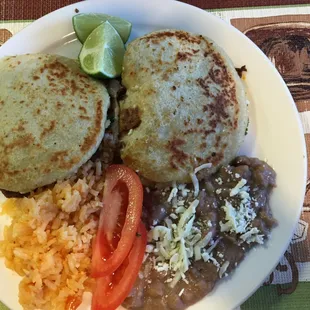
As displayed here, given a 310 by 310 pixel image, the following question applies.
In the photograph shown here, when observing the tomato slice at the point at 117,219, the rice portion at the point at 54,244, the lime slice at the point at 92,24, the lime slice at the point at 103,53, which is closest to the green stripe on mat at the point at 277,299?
the tomato slice at the point at 117,219

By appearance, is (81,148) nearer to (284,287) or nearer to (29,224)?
(29,224)

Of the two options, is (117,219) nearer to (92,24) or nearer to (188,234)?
(188,234)

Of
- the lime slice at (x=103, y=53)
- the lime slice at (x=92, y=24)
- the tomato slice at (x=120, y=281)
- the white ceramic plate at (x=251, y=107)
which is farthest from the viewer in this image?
the lime slice at (x=92, y=24)

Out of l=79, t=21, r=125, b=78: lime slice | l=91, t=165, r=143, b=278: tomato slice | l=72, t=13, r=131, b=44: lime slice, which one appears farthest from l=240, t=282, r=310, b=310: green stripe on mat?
l=72, t=13, r=131, b=44: lime slice

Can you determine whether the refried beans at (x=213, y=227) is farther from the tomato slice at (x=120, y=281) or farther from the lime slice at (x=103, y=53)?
the lime slice at (x=103, y=53)

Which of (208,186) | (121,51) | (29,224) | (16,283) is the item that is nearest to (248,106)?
(208,186)

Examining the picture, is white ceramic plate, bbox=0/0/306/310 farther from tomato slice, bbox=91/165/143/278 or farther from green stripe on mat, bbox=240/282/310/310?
tomato slice, bbox=91/165/143/278

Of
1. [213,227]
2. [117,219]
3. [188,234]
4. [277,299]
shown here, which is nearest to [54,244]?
[117,219]
